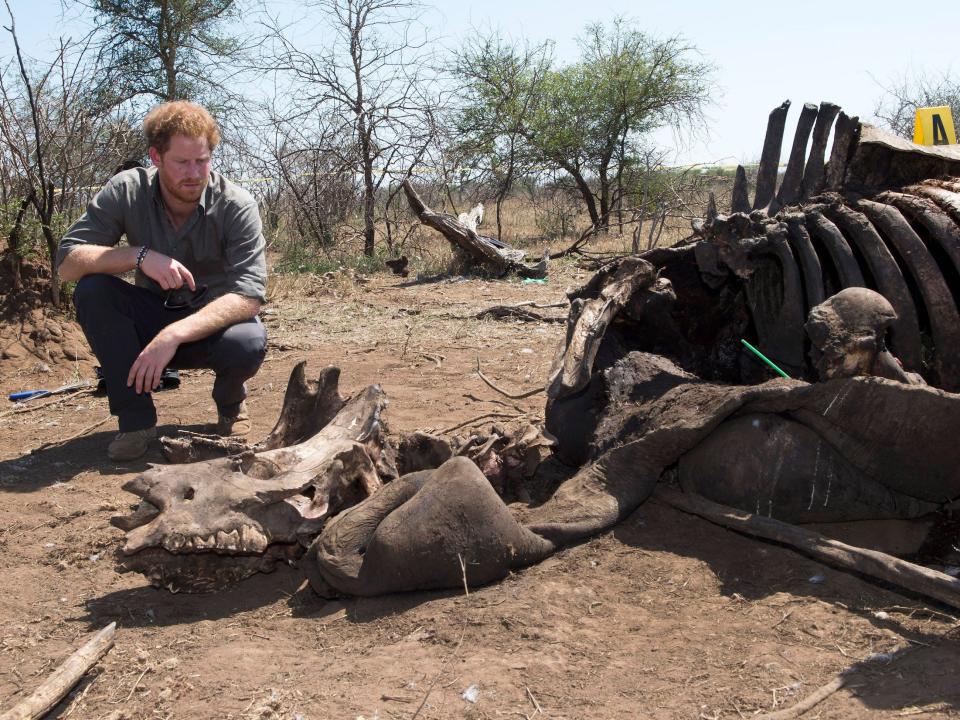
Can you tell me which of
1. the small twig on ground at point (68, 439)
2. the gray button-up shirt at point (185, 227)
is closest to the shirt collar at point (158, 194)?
the gray button-up shirt at point (185, 227)

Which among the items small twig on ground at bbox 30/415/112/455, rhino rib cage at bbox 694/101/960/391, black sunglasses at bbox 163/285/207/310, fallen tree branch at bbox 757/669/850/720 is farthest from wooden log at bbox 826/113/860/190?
small twig on ground at bbox 30/415/112/455

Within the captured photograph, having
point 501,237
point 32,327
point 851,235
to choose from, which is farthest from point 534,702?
point 501,237

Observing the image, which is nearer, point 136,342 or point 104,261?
point 104,261

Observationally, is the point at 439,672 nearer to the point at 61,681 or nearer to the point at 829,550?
the point at 61,681

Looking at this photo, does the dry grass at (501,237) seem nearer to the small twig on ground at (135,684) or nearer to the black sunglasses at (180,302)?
the black sunglasses at (180,302)

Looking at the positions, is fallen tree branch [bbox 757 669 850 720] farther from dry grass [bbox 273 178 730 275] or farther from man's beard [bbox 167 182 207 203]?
dry grass [bbox 273 178 730 275]

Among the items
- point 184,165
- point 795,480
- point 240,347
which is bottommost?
point 795,480

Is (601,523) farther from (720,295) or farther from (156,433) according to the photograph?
(156,433)

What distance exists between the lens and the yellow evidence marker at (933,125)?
556 centimetres

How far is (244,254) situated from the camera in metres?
4.39

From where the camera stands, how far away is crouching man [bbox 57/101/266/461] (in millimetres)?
4156

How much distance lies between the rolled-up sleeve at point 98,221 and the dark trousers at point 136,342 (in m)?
0.18

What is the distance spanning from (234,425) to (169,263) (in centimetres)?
100

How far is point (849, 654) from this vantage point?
2.31 metres
